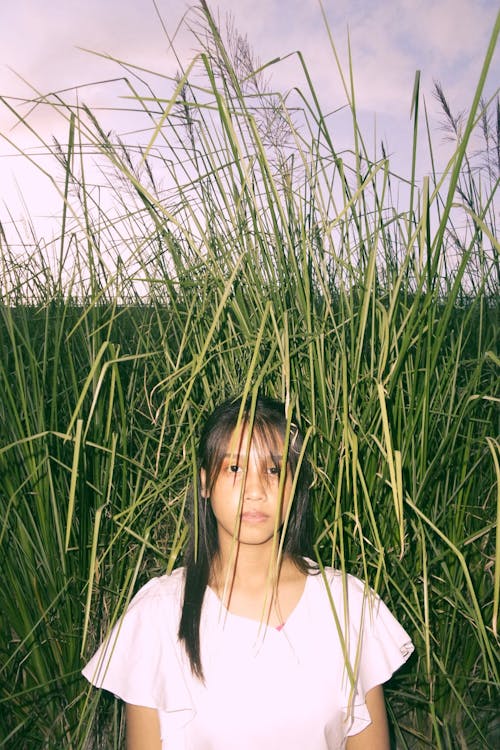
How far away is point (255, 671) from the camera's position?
1309 mm

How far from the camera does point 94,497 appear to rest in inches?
58.4

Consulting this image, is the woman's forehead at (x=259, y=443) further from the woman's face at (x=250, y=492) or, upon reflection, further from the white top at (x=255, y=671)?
the white top at (x=255, y=671)

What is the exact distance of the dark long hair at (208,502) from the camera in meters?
1.32

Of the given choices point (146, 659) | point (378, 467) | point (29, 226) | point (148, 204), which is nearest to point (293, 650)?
point (146, 659)

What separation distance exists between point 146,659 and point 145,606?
0.31 feet

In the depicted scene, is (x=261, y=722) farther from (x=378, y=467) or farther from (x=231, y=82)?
(x=231, y=82)

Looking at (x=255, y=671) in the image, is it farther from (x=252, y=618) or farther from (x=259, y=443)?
(x=259, y=443)

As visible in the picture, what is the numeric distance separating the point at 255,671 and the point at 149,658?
0.20 meters

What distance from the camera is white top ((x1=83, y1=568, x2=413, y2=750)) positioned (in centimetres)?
129

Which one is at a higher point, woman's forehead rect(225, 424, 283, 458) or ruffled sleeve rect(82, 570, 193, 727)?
woman's forehead rect(225, 424, 283, 458)

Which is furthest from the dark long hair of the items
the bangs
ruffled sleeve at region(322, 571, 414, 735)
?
ruffled sleeve at region(322, 571, 414, 735)

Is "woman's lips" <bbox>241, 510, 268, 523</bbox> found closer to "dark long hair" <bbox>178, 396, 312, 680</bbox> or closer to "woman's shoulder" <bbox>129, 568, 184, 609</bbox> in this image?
"dark long hair" <bbox>178, 396, 312, 680</bbox>

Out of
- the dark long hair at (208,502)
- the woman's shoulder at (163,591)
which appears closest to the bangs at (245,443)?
the dark long hair at (208,502)

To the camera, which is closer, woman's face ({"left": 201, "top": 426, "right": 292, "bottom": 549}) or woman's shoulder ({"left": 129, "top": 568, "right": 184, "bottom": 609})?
woman's face ({"left": 201, "top": 426, "right": 292, "bottom": 549})
